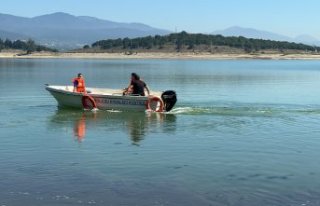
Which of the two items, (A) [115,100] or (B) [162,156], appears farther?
(A) [115,100]

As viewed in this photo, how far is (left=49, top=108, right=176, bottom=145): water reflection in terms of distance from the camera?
1997 cm

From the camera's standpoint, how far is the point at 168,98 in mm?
25203

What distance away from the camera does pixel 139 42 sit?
193 meters

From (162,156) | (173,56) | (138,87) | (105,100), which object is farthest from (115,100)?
(173,56)

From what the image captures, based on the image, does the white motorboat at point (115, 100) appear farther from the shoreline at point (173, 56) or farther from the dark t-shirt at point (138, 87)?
the shoreline at point (173, 56)

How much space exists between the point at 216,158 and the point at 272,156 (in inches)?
61.1

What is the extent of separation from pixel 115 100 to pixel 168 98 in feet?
7.69

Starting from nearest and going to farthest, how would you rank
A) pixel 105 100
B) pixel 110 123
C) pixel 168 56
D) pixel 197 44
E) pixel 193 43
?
pixel 110 123 → pixel 105 100 → pixel 168 56 → pixel 193 43 → pixel 197 44

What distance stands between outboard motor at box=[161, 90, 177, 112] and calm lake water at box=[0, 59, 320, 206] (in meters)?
0.46

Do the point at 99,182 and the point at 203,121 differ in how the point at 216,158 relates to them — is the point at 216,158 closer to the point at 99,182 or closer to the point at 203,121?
the point at 99,182

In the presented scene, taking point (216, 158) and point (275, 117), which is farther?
point (275, 117)

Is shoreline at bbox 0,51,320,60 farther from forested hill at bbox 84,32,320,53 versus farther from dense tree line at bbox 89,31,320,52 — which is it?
dense tree line at bbox 89,31,320,52

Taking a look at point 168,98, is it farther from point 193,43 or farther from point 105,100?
point 193,43

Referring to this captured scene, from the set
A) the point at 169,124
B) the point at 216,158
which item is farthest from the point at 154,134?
the point at 216,158
